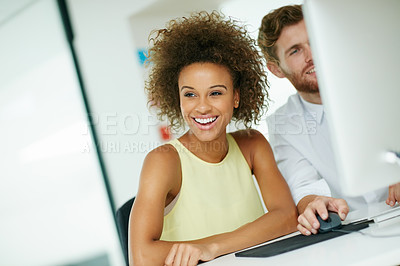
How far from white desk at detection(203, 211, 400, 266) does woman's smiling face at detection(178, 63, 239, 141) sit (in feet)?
1.95

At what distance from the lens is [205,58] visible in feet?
5.41

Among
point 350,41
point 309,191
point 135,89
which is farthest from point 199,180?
point 135,89

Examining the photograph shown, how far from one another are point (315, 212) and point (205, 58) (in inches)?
27.8

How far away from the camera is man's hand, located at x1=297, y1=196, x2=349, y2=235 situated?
122cm

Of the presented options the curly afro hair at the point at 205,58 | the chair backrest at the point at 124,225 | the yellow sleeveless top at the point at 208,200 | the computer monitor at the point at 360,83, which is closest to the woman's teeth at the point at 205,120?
the yellow sleeveless top at the point at 208,200

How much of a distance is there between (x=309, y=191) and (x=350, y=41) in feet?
3.09

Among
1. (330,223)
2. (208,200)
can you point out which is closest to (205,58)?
(208,200)

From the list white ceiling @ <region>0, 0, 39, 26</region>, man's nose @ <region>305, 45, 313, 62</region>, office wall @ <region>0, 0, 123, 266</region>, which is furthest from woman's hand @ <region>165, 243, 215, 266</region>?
white ceiling @ <region>0, 0, 39, 26</region>

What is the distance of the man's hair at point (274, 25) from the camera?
2061 millimetres

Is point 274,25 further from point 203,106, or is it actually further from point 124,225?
point 124,225

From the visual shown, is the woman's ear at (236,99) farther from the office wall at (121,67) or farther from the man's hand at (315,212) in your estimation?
the office wall at (121,67)

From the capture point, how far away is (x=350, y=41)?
2.82 feet

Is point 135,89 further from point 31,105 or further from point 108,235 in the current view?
point 108,235

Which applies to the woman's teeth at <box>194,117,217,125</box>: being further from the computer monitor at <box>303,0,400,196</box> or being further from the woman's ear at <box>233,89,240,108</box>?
the computer monitor at <box>303,0,400,196</box>
